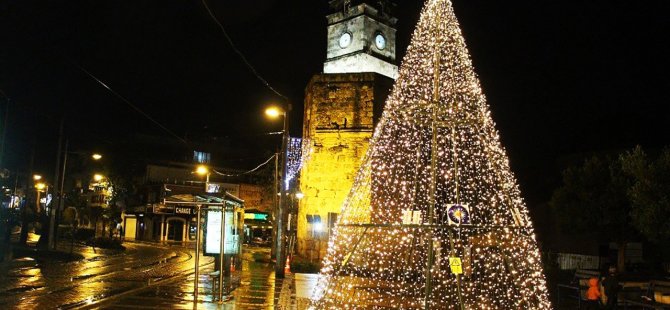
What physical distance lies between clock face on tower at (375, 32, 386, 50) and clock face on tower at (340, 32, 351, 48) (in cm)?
158

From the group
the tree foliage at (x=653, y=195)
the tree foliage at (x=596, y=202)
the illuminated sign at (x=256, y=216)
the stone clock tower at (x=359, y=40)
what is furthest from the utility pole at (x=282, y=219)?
the illuminated sign at (x=256, y=216)

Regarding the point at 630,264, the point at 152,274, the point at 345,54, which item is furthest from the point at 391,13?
the point at 152,274

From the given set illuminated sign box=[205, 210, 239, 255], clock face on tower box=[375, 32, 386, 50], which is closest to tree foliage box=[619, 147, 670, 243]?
illuminated sign box=[205, 210, 239, 255]

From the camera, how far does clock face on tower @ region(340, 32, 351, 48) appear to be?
1215 inches

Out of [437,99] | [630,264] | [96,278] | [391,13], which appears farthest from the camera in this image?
[391,13]

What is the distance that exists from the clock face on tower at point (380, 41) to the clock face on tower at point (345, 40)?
1585mm

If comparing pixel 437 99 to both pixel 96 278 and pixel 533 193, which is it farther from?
pixel 533 193

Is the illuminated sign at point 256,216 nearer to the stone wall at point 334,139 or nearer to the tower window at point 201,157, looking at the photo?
the tower window at point 201,157

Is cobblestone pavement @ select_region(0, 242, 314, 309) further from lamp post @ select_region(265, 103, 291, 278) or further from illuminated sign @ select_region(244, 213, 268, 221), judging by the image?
illuminated sign @ select_region(244, 213, 268, 221)

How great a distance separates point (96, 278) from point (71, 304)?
5.94 metres

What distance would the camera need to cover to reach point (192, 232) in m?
55.5

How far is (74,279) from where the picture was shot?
1686cm

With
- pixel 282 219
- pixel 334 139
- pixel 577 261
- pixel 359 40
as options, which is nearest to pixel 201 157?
pixel 359 40

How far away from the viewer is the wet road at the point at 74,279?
12.4m
